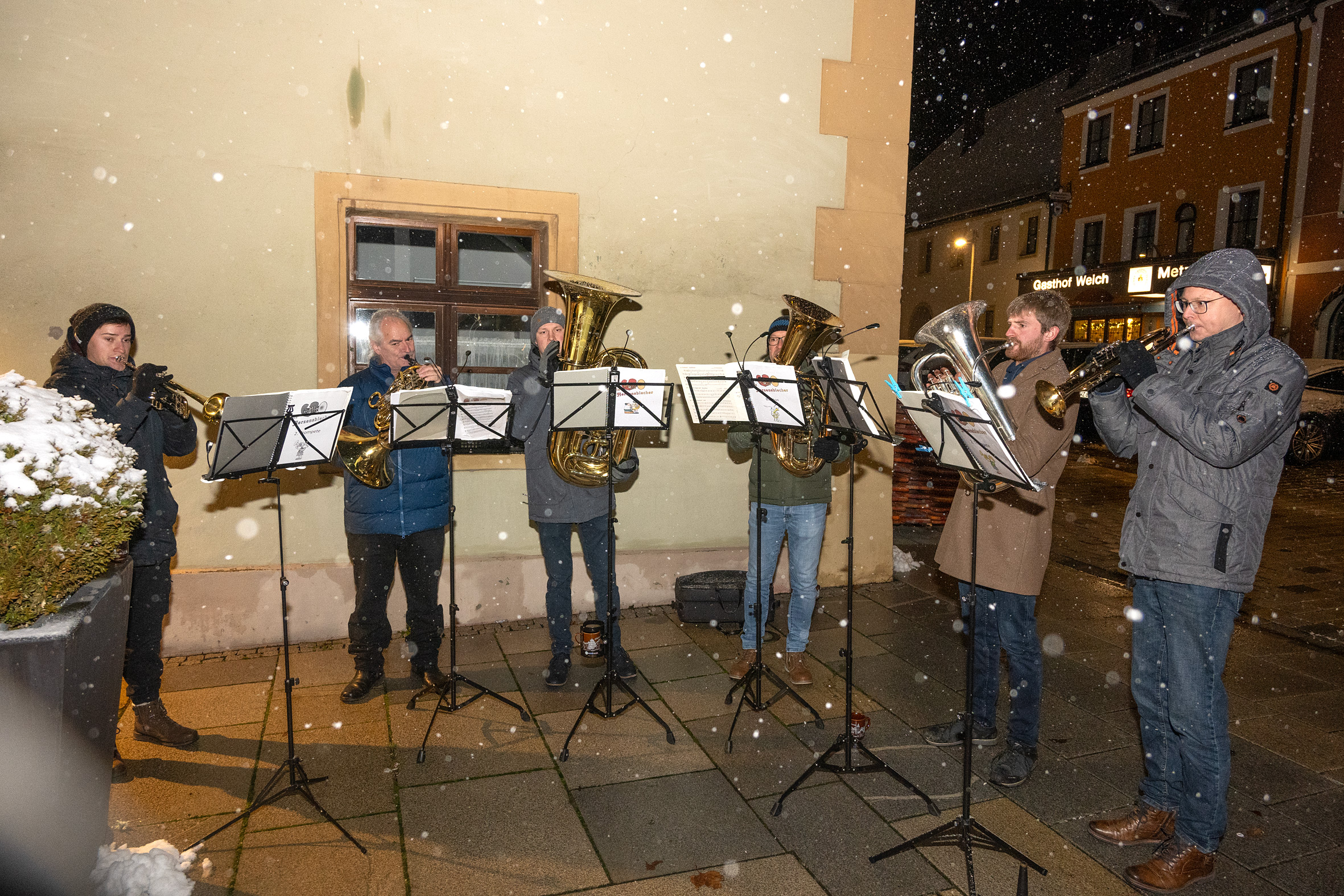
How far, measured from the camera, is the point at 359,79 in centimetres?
526

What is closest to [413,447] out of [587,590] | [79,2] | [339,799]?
[339,799]

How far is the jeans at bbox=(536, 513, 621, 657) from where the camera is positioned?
4773 millimetres

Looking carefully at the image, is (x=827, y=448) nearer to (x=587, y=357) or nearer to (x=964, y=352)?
(x=964, y=352)

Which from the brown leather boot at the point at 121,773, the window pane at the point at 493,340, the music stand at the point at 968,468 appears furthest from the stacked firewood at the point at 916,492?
the brown leather boot at the point at 121,773

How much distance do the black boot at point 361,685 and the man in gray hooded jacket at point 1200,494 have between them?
3.91 m

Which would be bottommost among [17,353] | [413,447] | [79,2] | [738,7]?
[413,447]

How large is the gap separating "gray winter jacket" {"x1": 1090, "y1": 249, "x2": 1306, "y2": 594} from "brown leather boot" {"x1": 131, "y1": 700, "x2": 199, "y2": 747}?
Answer: 457 cm

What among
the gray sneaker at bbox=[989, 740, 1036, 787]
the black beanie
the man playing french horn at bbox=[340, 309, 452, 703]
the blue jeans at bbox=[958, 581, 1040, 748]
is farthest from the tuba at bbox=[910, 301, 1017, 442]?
the black beanie

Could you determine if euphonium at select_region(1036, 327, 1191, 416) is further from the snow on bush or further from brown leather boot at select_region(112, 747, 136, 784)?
brown leather boot at select_region(112, 747, 136, 784)

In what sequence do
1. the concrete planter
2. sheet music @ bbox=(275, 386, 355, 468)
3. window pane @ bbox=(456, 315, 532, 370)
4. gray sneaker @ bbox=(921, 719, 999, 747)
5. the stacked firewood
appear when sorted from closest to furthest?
1. the concrete planter
2. sheet music @ bbox=(275, 386, 355, 468)
3. gray sneaker @ bbox=(921, 719, 999, 747)
4. window pane @ bbox=(456, 315, 532, 370)
5. the stacked firewood

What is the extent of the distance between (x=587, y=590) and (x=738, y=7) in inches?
180

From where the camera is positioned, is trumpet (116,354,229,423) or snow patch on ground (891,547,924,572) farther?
snow patch on ground (891,547,924,572)

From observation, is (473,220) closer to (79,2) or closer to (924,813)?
(79,2)

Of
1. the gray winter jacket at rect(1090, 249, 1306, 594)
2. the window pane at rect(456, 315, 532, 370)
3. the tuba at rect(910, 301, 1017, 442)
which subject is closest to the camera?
the gray winter jacket at rect(1090, 249, 1306, 594)
